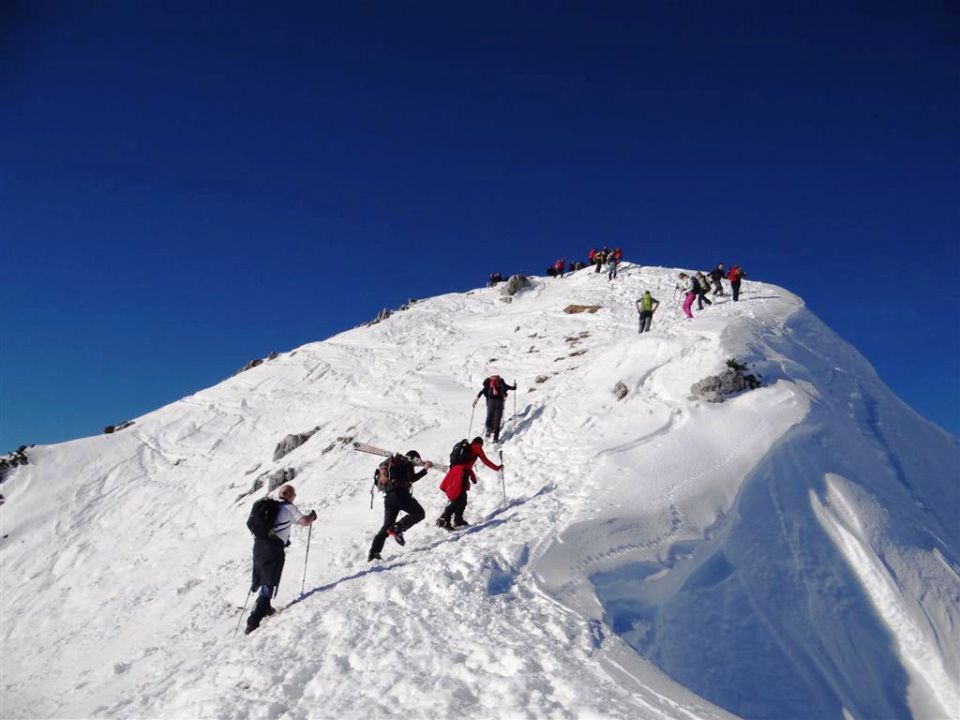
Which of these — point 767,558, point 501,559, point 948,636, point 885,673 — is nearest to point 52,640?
point 501,559

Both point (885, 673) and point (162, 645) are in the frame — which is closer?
point (885, 673)

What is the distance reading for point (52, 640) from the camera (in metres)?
13.5

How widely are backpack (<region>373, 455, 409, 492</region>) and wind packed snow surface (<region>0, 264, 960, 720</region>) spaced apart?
1.27m

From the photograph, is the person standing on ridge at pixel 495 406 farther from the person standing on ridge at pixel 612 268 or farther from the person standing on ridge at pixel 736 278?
the person standing on ridge at pixel 612 268

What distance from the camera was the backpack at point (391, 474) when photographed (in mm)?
10070

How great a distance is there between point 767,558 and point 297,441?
58.9 feet

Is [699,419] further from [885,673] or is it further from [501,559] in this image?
[501,559]

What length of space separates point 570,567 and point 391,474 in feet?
12.0

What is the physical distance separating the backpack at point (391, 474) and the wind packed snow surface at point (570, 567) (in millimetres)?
1273

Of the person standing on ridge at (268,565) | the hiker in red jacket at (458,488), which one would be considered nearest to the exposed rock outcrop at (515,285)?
the hiker in red jacket at (458,488)

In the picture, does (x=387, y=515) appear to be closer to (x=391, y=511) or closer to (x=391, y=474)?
(x=391, y=511)

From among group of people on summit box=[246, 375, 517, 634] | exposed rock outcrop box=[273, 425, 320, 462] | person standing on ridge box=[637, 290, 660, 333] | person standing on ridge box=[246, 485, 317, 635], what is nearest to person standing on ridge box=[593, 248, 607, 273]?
person standing on ridge box=[637, 290, 660, 333]

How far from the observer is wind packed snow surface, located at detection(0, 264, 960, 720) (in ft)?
21.0

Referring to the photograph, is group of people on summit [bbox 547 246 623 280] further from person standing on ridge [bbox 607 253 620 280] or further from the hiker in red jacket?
the hiker in red jacket
